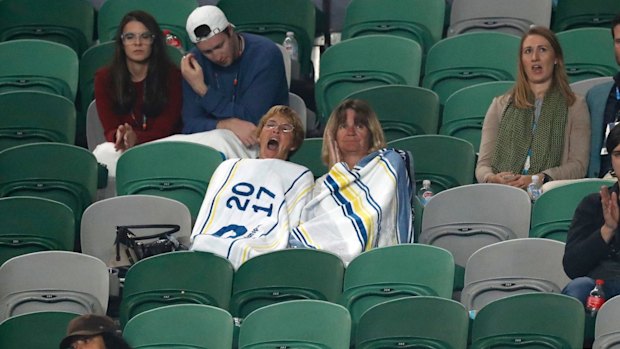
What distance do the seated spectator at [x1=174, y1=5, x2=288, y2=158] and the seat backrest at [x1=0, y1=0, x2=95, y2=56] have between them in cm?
123

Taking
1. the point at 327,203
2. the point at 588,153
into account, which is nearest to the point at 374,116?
the point at 327,203

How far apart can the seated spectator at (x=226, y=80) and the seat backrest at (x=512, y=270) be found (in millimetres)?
1594

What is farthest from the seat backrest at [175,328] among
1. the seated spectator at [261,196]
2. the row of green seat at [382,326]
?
the seated spectator at [261,196]

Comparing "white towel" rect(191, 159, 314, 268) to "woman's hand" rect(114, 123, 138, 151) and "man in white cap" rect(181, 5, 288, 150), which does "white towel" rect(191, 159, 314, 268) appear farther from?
"woman's hand" rect(114, 123, 138, 151)

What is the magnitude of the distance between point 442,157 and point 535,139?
419mm

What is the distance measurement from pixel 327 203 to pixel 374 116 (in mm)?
421

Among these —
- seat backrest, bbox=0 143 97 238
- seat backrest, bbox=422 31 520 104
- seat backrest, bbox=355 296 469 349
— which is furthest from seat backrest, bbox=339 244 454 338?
seat backrest, bbox=422 31 520 104

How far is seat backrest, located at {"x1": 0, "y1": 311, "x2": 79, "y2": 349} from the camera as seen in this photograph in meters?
7.13

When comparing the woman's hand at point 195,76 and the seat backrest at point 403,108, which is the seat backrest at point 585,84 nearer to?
the seat backrest at point 403,108

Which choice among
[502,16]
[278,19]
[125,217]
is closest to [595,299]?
[125,217]

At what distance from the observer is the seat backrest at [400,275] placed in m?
7.36

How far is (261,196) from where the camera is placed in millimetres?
8188

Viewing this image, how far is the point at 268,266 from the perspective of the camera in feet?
24.5

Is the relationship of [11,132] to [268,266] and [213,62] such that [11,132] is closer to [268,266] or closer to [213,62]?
[213,62]
